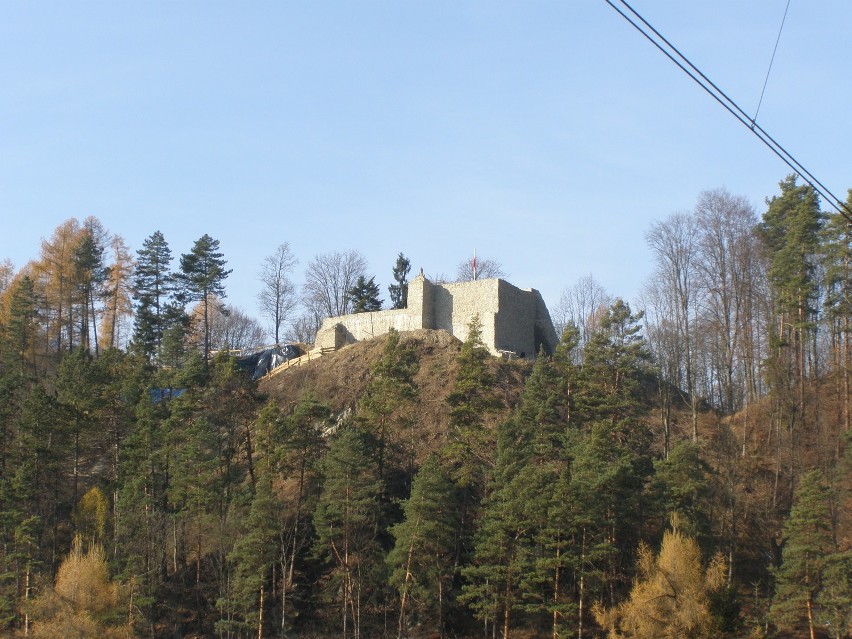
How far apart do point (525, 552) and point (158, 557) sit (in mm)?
12923

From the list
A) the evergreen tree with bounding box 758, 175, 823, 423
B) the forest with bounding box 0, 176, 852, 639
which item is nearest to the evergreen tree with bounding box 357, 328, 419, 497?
the forest with bounding box 0, 176, 852, 639

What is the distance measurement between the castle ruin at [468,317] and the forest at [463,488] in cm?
284

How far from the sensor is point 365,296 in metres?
58.9

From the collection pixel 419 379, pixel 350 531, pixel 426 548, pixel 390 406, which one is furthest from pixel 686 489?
pixel 419 379

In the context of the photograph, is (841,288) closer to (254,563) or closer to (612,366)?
(612,366)

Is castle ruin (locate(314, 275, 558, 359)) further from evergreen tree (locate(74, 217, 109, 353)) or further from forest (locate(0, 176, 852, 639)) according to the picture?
evergreen tree (locate(74, 217, 109, 353))

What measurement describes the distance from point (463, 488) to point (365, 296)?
2835 centimetres

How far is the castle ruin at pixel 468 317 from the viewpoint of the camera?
46.4 metres

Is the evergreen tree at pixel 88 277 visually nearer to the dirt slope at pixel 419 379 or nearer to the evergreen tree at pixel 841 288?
the dirt slope at pixel 419 379

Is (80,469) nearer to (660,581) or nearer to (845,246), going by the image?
(660,581)

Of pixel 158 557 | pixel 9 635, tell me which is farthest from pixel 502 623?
pixel 9 635

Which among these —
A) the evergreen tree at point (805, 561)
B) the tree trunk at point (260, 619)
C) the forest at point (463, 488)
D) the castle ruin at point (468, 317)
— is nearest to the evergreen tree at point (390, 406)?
the forest at point (463, 488)

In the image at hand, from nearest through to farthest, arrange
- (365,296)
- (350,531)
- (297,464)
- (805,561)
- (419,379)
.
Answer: (805,561)
(350,531)
(297,464)
(419,379)
(365,296)

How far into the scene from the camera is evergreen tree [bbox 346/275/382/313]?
5834 centimetres
